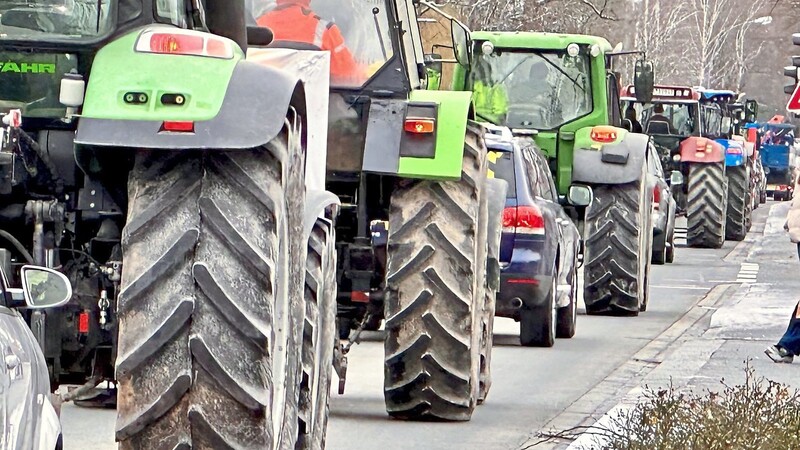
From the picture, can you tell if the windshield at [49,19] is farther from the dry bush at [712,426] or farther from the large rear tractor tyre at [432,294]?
the large rear tractor tyre at [432,294]

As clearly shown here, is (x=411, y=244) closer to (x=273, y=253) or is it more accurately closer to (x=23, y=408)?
(x=273, y=253)

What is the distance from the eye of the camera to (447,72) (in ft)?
117

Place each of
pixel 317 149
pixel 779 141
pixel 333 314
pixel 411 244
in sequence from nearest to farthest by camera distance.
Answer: pixel 333 314, pixel 317 149, pixel 411 244, pixel 779 141

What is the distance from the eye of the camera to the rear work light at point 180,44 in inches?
236

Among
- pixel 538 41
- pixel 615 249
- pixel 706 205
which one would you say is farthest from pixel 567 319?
pixel 706 205

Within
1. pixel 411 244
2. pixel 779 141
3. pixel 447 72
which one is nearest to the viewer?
pixel 411 244

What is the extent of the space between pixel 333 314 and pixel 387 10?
3.21 metres

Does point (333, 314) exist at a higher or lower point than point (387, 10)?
lower

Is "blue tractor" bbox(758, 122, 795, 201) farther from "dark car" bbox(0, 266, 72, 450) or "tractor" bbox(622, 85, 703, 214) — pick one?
"dark car" bbox(0, 266, 72, 450)

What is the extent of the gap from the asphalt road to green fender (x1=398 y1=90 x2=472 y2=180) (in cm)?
131

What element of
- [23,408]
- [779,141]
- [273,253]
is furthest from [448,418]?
[779,141]

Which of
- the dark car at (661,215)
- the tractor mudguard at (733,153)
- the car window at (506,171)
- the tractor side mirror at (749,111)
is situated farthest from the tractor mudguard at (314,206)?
the tractor side mirror at (749,111)

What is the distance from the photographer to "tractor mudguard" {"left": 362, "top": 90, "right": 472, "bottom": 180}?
999 centimetres

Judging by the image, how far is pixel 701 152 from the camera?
2983 cm
